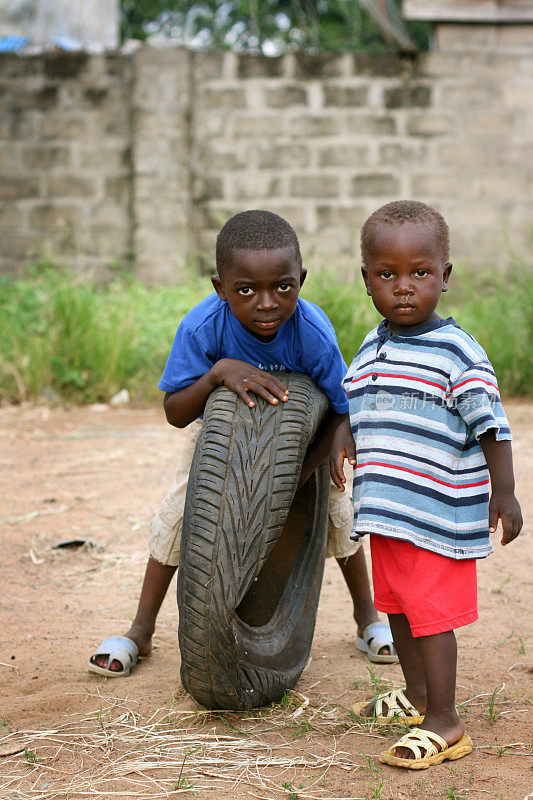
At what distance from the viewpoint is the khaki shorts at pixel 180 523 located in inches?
116

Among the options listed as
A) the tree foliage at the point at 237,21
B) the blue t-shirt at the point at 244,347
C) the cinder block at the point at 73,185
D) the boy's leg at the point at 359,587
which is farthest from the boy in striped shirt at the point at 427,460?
the tree foliage at the point at 237,21

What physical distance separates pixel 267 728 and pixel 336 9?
21.2m

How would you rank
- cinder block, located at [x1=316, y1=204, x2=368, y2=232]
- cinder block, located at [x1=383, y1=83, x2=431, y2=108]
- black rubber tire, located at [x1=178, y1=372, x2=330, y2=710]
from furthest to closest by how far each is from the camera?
1. cinder block, located at [x1=316, y1=204, x2=368, y2=232]
2. cinder block, located at [x1=383, y1=83, x2=431, y2=108]
3. black rubber tire, located at [x1=178, y1=372, x2=330, y2=710]

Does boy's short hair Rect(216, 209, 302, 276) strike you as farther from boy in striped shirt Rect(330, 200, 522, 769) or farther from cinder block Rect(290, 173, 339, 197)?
cinder block Rect(290, 173, 339, 197)

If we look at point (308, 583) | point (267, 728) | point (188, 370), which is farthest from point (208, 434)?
point (267, 728)

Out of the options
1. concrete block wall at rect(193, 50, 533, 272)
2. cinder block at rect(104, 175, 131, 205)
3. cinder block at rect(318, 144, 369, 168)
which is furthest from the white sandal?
cinder block at rect(104, 175, 131, 205)

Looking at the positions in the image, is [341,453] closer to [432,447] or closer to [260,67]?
[432,447]

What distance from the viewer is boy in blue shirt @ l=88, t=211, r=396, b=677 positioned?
257 centimetres

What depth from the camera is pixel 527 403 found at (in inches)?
286

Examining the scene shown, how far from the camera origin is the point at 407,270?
234 cm

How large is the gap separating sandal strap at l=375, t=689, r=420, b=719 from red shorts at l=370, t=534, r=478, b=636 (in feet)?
1.08

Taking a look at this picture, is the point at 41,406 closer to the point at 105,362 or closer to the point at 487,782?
the point at 105,362

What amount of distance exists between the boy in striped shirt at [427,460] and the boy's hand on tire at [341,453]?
90mm

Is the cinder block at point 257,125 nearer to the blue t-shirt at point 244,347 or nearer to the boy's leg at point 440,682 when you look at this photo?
the blue t-shirt at point 244,347
